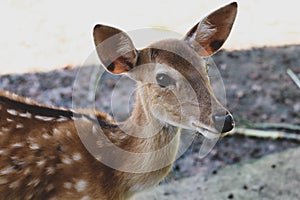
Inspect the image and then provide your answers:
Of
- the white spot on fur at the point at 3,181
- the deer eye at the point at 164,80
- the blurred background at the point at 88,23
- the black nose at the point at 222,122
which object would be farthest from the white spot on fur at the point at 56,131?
the blurred background at the point at 88,23

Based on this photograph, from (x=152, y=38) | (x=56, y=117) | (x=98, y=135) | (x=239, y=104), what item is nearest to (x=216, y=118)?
(x=98, y=135)

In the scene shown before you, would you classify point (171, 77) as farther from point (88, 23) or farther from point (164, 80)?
point (88, 23)

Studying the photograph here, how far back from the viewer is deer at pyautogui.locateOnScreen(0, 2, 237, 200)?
313 centimetres

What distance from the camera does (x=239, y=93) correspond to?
575 centimetres

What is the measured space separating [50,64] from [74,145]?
10.7 feet

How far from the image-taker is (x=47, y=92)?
5.89 meters

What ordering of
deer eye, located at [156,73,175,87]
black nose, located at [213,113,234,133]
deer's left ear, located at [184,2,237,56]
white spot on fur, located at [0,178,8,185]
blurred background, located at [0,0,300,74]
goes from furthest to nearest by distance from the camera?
blurred background, located at [0,0,300,74]
deer's left ear, located at [184,2,237,56]
white spot on fur, located at [0,178,8,185]
deer eye, located at [156,73,175,87]
black nose, located at [213,113,234,133]

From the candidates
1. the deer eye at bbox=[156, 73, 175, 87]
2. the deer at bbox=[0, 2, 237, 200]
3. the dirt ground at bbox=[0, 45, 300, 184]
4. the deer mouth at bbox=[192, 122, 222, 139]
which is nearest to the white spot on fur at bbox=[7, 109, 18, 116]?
the deer at bbox=[0, 2, 237, 200]

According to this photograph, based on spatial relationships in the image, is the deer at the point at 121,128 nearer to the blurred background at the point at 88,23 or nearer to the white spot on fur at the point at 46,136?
the white spot on fur at the point at 46,136

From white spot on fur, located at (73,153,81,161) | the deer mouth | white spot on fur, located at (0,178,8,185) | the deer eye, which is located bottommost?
white spot on fur, located at (73,153,81,161)

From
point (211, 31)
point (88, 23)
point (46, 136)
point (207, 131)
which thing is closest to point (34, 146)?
point (46, 136)

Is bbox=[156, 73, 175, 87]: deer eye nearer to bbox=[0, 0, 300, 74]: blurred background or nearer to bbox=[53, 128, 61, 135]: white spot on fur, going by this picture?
bbox=[53, 128, 61, 135]: white spot on fur

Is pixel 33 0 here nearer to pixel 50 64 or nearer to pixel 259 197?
pixel 50 64

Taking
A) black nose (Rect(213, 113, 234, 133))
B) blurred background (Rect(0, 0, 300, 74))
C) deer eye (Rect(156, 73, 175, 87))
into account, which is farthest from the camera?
blurred background (Rect(0, 0, 300, 74))
